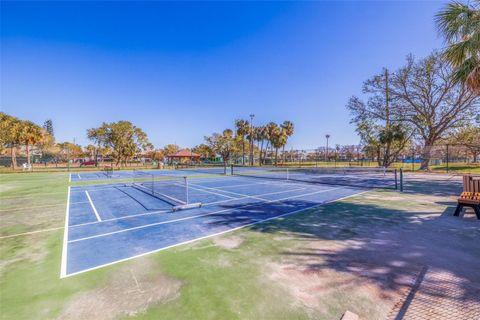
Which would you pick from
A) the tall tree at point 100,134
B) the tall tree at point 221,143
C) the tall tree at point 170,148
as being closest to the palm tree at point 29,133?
the tall tree at point 100,134

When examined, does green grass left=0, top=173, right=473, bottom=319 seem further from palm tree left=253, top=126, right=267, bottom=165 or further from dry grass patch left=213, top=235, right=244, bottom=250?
palm tree left=253, top=126, right=267, bottom=165

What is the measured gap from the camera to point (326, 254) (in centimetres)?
432

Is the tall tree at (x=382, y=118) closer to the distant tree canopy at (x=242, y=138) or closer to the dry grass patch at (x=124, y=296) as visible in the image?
the distant tree canopy at (x=242, y=138)

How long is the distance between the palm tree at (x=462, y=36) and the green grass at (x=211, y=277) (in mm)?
5771

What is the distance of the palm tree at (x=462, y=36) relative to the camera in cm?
741

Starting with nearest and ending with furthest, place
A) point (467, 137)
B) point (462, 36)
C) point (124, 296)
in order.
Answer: point (124, 296) < point (462, 36) < point (467, 137)

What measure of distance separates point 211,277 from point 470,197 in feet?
27.3

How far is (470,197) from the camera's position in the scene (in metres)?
6.79

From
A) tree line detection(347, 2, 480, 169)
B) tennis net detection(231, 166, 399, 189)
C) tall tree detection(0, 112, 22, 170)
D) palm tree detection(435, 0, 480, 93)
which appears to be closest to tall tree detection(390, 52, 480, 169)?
tree line detection(347, 2, 480, 169)

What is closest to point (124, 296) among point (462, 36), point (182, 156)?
point (462, 36)

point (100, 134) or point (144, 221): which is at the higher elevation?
point (100, 134)

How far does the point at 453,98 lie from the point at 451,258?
31722 millimetres

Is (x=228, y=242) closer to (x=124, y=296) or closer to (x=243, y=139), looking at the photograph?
(x=124, y=296)

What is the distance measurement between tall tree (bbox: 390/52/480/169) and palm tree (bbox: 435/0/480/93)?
2238 centimetres
